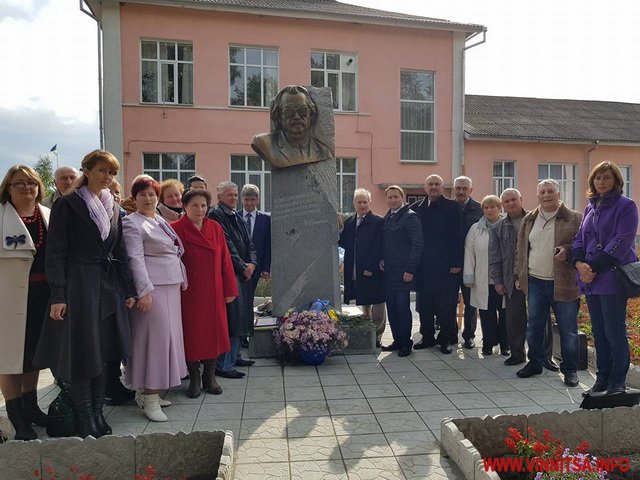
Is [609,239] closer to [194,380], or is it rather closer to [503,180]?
[194,380]

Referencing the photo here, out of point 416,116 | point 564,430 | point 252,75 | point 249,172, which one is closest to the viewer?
point 564,430

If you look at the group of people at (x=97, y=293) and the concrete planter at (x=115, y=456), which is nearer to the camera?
the concrete planter at (x=115, y=456)

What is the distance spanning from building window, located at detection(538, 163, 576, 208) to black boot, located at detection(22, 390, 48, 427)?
742 inches

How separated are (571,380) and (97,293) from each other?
413cm

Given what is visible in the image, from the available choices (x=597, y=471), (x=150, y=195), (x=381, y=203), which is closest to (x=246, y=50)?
(x=381, y=203)

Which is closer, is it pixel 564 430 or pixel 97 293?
pixel 564 430

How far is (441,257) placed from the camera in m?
→ 5.96

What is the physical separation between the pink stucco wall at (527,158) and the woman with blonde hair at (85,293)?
15902 mm

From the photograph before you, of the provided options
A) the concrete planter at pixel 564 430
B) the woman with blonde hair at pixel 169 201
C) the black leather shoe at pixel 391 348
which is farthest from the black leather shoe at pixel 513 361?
the woman with blonde hair at pixel 169 201

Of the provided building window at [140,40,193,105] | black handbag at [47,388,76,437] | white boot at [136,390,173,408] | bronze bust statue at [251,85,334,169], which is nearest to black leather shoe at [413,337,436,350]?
bronze bust statue at [251,85,334,169]

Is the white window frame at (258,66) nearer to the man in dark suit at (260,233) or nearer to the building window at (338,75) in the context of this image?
the building window at (338,75)

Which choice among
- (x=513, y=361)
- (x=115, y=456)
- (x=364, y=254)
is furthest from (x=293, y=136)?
(x=115, y=456)

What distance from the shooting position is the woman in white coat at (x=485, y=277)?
5.69 metres

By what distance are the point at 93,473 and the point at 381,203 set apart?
1437 cm
